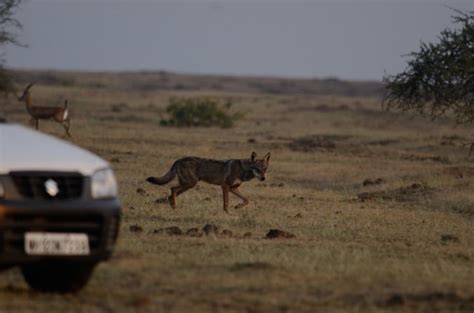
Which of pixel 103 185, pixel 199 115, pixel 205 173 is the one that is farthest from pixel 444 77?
pixel 199 115

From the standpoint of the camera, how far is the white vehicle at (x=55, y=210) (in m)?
8.70

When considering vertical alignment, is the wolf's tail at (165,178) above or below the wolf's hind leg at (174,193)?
above

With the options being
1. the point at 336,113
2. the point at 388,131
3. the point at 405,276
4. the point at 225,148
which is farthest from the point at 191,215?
the point at 336,113

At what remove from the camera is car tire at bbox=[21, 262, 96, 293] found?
9297 millimetres

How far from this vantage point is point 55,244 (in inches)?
347

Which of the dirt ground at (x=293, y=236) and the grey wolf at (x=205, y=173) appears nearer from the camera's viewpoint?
the dirt ground at (x=293, y=236)

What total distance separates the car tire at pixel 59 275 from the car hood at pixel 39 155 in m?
0.79

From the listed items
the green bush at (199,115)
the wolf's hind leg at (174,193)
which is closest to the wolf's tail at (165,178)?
the wolf's hind leg at (174,193)

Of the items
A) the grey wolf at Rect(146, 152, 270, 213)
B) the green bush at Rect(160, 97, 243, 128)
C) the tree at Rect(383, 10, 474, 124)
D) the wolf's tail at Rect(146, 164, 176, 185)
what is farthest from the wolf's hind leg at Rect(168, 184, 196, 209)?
the green bush at Rect(160, 97, 243, 128)

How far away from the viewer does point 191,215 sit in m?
16.7

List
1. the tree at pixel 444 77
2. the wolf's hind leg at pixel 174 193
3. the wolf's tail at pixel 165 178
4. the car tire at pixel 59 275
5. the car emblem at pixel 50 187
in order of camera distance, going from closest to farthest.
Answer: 1. the car emblem at pixel 50 187
2. the car tire at pixel 59 275
3. the wolf's tail at pixel 165 178
4. the wolf's hind leg at pixel 174 193
5. the tree at pixel 444 77

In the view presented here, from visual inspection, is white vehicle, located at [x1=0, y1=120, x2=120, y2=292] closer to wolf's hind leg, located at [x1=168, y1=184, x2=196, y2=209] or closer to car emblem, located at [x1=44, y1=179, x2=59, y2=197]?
car emblem, located at [x1=44, y1=179, x2=59, y2=197]

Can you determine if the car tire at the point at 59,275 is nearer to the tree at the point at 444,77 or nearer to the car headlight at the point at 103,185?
the car headlight at the point at 103,185

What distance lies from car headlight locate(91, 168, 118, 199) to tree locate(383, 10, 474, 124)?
13.9 meters
